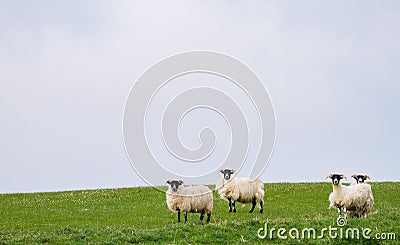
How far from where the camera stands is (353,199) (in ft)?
65.7

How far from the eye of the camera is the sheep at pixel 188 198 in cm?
2017

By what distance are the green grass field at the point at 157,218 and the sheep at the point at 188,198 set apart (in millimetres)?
688

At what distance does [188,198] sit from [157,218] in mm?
3236

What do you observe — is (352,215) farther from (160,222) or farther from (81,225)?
(81,225)

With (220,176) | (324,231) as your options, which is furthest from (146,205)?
(324,231)

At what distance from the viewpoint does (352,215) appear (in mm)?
20625

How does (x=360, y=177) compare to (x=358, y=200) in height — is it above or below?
above

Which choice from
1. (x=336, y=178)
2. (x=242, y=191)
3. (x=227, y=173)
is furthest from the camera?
(x=242, y=191)

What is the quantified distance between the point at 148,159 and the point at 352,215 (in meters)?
7.89

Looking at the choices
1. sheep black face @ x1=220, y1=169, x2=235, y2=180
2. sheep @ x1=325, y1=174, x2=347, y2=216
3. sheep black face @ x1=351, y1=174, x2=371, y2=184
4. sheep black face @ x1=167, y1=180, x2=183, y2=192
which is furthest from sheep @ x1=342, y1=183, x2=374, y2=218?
sheep black face @ x1=167, y1=180, x2=183, y2=192

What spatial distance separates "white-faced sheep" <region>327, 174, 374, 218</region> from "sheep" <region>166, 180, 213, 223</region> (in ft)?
15.4

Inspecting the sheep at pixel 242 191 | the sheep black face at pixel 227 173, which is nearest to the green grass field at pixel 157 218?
the sheep at pixel 242 191

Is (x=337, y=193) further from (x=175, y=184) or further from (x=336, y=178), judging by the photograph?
(x=175, y=184)

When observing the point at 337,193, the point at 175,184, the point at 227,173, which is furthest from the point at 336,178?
the point at 175,184
